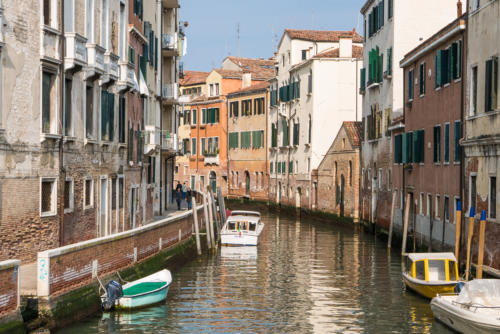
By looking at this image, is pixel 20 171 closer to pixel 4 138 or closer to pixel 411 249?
pixel 4 138

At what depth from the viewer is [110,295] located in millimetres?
17219

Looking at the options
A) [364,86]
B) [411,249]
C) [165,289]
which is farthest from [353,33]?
[165,289]

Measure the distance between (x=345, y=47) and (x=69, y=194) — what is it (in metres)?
31.7

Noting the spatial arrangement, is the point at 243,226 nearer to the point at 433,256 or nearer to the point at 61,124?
the point at 433,256

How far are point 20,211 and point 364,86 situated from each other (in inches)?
1045

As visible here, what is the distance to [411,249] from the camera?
29.8 metres

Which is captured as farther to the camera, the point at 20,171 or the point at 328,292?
the point at 328,292

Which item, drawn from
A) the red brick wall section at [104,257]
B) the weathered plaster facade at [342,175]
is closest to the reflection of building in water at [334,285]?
the red brick wall section at [104,257]

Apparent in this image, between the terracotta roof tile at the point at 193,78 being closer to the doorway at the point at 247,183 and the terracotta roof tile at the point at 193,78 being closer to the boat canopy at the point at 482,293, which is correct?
the doorway at the point at 247,183

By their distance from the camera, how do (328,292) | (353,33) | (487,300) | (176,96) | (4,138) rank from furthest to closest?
(353,33) < (176,96) < (328,292) < (4,138) < (487,300)

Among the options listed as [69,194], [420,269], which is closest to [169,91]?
[69,194]

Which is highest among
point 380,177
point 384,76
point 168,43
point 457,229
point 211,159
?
point 168,43

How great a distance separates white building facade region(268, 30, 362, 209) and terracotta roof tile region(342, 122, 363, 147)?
599 centimetres

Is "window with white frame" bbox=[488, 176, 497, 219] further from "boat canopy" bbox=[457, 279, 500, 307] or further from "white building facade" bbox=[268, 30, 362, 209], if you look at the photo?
"white building facade" bbox=[268, 30, 362, 209]
